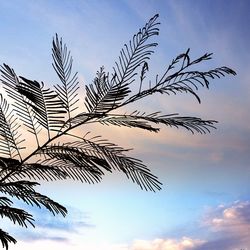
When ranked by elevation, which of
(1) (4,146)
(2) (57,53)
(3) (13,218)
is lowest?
(3) (13,218)

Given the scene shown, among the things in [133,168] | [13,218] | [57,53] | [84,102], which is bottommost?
[13,218]

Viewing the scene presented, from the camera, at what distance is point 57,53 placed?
4.12 m

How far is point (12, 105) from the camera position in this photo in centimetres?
407

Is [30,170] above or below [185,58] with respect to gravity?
below

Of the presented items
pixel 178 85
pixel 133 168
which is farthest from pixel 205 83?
pixel 133 168

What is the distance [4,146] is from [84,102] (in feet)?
2.36

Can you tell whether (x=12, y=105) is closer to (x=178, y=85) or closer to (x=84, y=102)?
(x=84, y=102)

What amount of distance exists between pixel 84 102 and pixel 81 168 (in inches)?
21.6

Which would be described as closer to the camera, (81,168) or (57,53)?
(81,168)

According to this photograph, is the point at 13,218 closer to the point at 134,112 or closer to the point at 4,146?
the point at 4,146

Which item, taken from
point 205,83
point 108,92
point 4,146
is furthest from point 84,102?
point 205,83

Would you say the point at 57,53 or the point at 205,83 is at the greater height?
the point at 57,53

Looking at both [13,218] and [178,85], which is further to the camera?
[178,85]

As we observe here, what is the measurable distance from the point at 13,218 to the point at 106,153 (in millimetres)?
840
